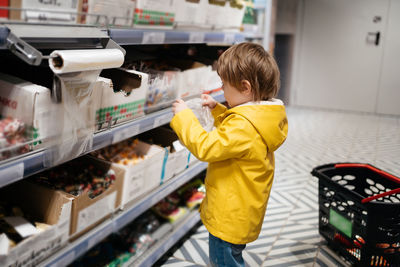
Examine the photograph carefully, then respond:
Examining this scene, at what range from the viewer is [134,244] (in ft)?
7.82

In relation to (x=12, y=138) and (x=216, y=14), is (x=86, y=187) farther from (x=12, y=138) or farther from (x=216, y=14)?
(x=216, y=14)

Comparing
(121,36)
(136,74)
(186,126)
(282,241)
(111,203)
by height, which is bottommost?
(282,241)

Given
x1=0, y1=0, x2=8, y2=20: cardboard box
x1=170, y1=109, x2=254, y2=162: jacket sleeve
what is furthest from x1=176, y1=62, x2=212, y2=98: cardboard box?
x1=0, y1=0, x2=8, y2=20: cardboard box

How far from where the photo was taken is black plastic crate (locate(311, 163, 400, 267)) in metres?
2.13

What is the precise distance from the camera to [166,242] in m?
2.28

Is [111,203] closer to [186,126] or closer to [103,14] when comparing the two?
[186,126]

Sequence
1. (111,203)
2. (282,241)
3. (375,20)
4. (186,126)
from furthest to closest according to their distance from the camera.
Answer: (375,20)
(282,241)
(111,203)
(186,126)

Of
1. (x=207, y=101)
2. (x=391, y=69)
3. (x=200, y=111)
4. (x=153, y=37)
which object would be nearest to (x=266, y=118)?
(x=207, y=101)

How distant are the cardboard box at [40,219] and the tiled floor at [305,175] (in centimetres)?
101

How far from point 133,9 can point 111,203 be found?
0.89 m

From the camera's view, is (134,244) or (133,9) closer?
(133,9)

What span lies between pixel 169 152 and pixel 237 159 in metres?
0.77

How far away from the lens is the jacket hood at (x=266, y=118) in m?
1.56

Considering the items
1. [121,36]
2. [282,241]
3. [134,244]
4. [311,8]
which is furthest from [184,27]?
[311,8]
